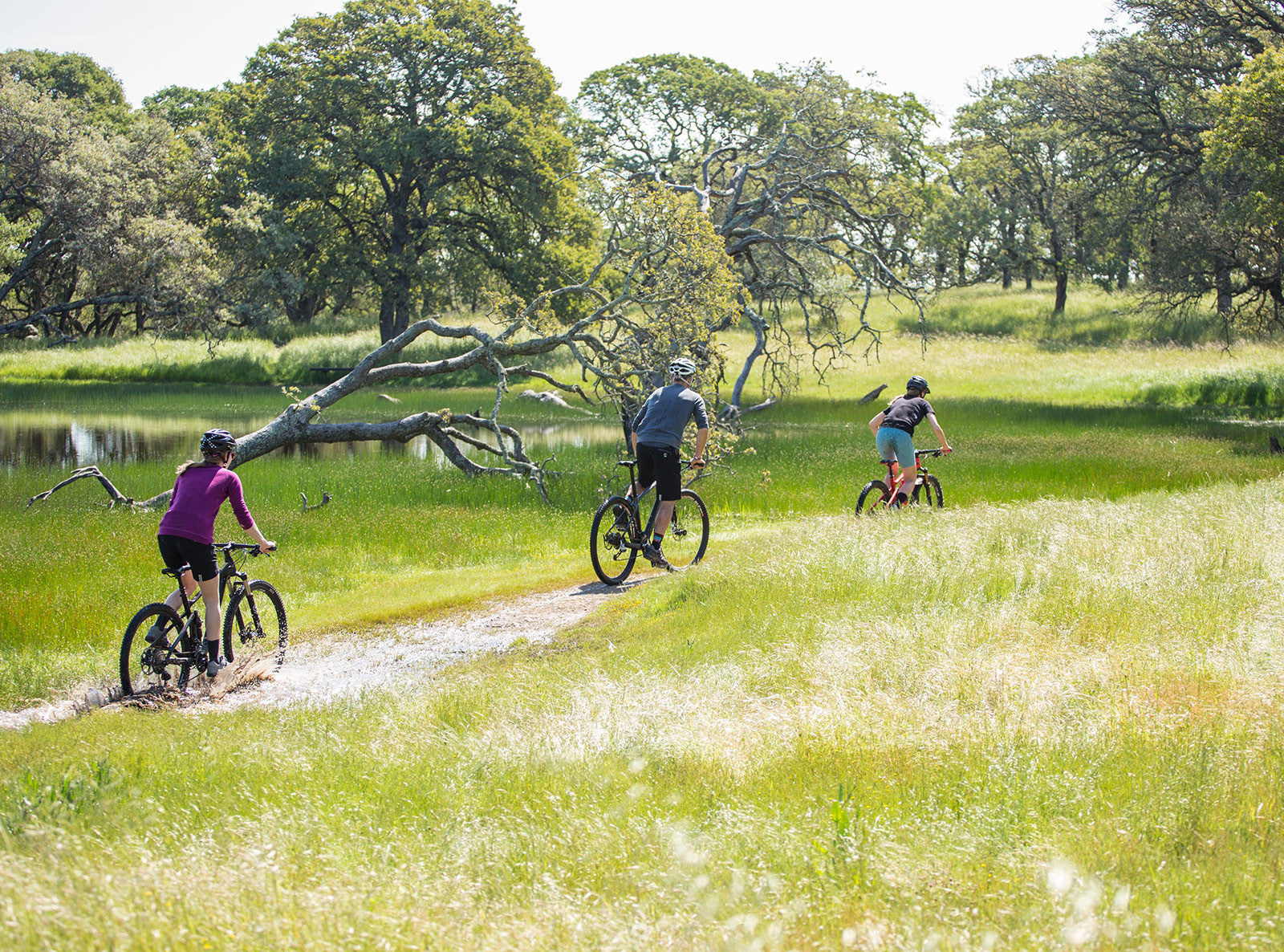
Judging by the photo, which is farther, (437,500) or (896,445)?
(437,500)

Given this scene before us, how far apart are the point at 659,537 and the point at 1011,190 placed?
5445 centimetres

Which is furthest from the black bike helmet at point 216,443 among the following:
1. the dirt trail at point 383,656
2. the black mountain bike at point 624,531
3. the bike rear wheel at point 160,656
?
the black mountain bike at point 624,531

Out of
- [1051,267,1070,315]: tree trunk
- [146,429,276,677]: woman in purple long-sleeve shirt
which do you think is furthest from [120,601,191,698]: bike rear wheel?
[1051,267,1070,315]: tree trunk

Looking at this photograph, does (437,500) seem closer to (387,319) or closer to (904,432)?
(904,432)

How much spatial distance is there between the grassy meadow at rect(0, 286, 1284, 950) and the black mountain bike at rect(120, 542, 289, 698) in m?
0.51

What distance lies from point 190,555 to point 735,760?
4849 millimetres

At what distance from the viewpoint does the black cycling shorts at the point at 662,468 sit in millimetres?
10766

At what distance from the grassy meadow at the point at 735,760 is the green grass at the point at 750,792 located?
2cm

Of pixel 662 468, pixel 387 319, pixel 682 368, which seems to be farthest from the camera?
pixel 387 319

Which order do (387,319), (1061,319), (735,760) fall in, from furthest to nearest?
(1061,319) → (387,319) → (735,760)

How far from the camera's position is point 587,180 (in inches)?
893

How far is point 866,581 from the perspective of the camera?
28.5 feet

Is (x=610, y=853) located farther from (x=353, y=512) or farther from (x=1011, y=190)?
(x=1011, y=190)

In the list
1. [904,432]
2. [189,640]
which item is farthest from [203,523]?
[904,432]
